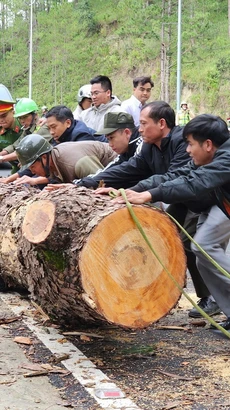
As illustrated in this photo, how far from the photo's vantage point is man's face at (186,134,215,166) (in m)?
4.20

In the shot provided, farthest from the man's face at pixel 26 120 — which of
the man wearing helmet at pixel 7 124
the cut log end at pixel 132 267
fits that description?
the cut log end at pixel 132 267

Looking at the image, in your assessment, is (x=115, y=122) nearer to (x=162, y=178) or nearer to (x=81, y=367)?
(x=162, y=178)

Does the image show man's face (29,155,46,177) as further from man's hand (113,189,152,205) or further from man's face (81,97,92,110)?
man's face (81,97,92,110)

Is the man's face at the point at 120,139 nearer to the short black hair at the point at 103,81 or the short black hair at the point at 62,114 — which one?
the short black hair at the point at 62,114

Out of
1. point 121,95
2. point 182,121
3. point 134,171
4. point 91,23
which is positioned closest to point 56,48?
point 91,23

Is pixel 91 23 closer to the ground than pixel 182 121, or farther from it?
farther from it

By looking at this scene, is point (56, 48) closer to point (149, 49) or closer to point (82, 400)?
point (149, 49)

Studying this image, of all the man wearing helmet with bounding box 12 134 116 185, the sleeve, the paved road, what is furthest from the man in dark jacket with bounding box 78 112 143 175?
the paved road

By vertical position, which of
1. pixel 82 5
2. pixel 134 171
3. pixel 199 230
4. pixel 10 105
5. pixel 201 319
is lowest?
pixel 201 319

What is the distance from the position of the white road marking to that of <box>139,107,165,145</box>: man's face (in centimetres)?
157

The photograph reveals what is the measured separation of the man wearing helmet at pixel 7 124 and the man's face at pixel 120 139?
2.62 meters

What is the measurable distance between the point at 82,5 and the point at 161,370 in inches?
2016

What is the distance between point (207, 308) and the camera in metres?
5.13

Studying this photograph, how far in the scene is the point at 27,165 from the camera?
18.2 feet
